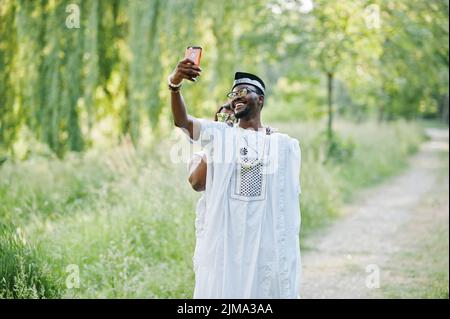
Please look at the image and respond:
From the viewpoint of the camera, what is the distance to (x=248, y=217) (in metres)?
3.30

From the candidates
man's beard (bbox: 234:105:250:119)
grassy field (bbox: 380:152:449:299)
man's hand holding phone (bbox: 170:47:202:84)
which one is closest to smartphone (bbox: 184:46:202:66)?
man's hand holding phone (bbox: 170:47:202:84)

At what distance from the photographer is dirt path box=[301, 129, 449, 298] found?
6578 millimetres

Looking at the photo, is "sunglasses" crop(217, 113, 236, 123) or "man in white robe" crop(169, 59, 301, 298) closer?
"man in white robe" crop(169, 59, 301, 298)

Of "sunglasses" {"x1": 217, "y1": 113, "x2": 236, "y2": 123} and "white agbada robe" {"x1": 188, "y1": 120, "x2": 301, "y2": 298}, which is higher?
"sunglasses" {"x1": 217, "y1": 113, "x2": 236, "y2": 123}

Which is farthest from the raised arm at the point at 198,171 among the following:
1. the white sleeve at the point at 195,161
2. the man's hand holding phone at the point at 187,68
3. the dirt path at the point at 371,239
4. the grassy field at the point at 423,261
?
the grassy field at the point at 423,261

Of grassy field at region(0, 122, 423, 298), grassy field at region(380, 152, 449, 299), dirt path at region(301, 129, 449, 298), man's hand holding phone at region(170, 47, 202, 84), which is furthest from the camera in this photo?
dirt path at region(301, 129, 449, 298)

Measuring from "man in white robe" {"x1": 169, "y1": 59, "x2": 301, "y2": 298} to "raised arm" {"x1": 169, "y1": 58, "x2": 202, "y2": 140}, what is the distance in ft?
0.40

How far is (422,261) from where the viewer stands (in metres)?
7.37

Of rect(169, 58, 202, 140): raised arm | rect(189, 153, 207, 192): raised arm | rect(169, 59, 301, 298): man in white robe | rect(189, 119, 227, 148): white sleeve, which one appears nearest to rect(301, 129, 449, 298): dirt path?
rect(169, 59, 301, 298): man in white robe

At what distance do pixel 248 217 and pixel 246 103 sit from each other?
582 millimetres

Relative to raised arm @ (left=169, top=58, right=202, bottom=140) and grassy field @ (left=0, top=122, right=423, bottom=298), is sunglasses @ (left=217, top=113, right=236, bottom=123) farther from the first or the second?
grassy field @ (left=0, top=122, right=423, bottom=298)

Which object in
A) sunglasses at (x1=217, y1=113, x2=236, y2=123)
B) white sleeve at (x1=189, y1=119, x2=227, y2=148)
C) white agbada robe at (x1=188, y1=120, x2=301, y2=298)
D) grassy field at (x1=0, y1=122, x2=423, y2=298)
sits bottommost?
grassy field at (x1=0, y1=122, x2=423, y2=298)

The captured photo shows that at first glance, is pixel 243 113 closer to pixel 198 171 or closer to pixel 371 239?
pixel 198 171

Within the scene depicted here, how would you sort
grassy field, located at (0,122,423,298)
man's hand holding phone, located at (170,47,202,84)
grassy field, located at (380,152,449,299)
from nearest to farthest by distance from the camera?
man's hand holding phone, located at (170,47,202,84)
grassy field, located at (0,122,423,298)
grassy field, located at (380,152,449,299)
